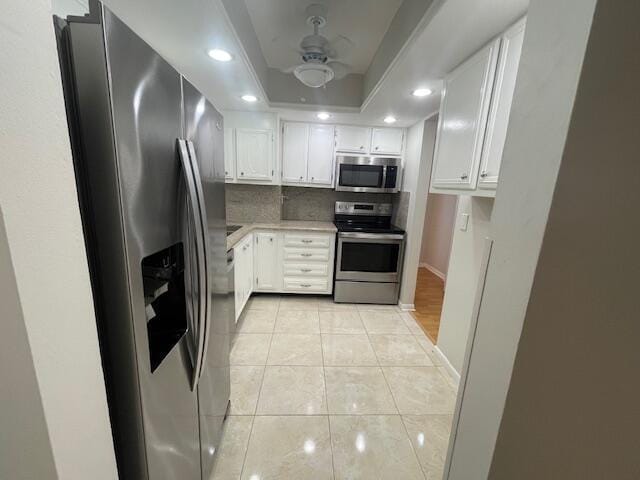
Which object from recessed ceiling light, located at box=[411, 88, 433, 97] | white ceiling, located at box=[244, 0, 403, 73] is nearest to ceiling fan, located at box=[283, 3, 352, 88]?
white ceiling, located at box=[244, 0, 403, 73]

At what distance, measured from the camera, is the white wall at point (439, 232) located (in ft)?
14.8

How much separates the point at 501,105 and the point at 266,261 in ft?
8.67

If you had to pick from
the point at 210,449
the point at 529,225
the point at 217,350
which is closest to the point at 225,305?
the point at 217,350

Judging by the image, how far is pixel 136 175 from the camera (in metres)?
0.63

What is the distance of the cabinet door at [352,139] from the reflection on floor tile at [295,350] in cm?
225

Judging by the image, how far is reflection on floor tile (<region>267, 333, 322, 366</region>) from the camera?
216 cm

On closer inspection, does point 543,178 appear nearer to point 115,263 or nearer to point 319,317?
point 115,263

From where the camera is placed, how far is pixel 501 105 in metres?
1.32

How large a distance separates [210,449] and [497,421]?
4.13 feet

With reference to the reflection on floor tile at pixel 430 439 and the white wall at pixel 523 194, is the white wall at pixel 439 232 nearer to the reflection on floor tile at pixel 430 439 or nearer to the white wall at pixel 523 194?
the reflection on floor tile at pixel 430 439

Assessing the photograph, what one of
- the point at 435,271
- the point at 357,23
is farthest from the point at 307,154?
the point at 435,271

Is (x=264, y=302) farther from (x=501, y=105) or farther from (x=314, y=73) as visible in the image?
(x=501, y=105)

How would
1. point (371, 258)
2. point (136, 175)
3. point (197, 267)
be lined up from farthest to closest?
point (371, 258)
point (197, 267)
point (136, 175)

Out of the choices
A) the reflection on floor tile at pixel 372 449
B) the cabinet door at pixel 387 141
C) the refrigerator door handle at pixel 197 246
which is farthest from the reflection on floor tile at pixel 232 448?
the cabinet door at pixel 387 141
